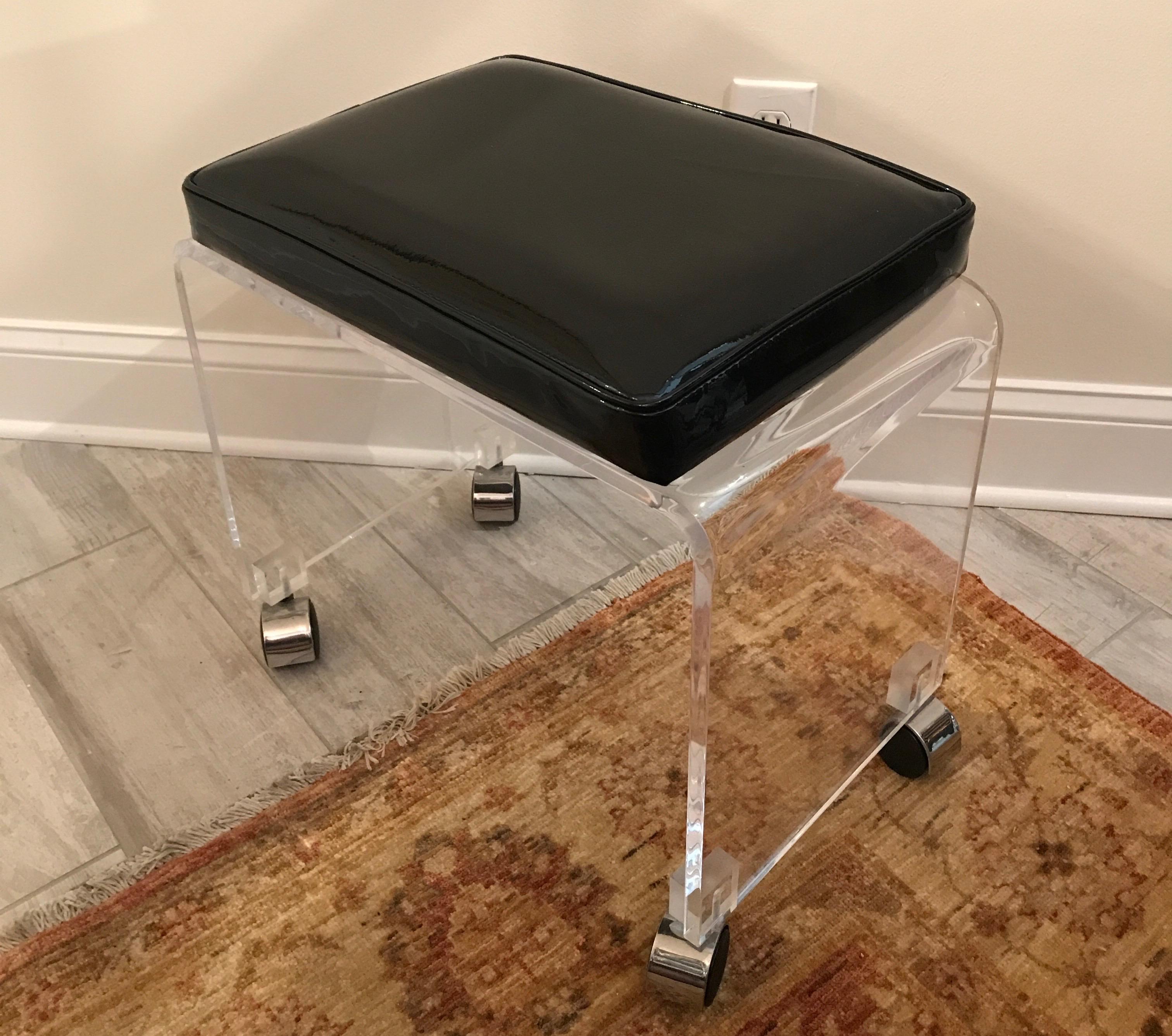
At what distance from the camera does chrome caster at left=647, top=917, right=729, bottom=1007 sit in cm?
77

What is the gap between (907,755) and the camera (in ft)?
3.12

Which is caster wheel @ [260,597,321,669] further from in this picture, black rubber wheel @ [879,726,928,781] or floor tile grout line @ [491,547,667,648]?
black rubber wheel @ [879,726,928,781]

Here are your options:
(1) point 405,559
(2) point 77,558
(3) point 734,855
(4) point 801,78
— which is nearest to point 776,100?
(4) point 801,78

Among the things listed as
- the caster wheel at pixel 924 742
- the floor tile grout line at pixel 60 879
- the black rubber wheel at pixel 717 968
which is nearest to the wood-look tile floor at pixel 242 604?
the floor tile grout line at pixel 60 879

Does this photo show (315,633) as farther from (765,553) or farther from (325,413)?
(765,553)

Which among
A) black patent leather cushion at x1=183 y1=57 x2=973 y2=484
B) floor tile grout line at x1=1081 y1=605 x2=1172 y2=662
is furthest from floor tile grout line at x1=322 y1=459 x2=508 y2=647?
floor tile grout line at x1=1081 y1=605 x2=1172 y2=662

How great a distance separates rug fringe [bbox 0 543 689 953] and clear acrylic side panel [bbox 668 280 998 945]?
A: 0.48 ft

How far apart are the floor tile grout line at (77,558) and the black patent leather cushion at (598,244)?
510 millimetres

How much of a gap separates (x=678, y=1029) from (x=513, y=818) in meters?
0.22

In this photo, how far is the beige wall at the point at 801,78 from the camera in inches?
40.4

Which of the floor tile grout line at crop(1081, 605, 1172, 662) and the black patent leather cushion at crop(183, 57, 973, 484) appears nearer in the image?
the black patent leather cushion at crop(183, 57, 973, 484)

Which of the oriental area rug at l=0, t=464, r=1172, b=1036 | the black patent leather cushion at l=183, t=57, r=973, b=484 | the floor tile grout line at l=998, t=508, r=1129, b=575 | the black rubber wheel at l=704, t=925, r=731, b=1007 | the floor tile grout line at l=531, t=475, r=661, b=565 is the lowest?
the oriental area rug at l=0, t=464, r=1172, b=1036

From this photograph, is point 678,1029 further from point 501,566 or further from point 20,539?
point 20,539

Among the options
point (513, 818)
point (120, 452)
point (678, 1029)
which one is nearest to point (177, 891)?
point (513, 818)
